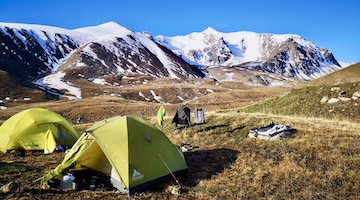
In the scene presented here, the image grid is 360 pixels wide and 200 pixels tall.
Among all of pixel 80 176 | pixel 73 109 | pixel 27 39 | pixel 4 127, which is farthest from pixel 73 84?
pixel 80 176

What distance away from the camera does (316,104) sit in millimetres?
29328

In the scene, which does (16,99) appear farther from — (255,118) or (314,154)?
(314,154)

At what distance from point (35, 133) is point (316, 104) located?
25.5 meters

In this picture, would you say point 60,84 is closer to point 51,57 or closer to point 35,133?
point 51,57

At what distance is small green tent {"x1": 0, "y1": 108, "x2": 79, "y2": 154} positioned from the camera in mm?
18906

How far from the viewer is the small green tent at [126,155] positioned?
1188cm

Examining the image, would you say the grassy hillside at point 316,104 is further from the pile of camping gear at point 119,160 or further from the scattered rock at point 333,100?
the pile of camping gear at point 119,160

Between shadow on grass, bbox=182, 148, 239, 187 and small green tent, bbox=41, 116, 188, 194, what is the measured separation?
70 cm

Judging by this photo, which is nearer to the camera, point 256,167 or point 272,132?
point 256,167

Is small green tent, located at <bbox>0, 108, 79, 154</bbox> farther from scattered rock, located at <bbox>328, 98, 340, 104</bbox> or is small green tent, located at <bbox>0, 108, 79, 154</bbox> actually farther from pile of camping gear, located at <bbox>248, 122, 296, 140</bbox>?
scattered rock, located at <bbox>328, 98, 340, 104</bbox>

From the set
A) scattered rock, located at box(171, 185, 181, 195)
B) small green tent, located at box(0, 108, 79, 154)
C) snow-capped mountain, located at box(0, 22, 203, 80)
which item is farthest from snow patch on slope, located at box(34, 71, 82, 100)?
scattered rock, located at box(171, 185, 181, 195)

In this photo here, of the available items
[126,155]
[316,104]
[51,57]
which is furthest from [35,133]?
[51,57]

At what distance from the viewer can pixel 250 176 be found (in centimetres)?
1248

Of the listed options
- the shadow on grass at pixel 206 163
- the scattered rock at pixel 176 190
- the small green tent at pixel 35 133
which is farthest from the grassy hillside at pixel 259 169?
the small green tent at pixel 35 133
